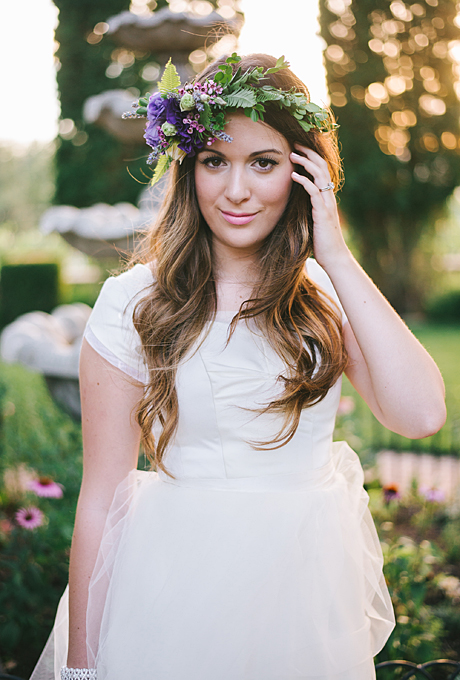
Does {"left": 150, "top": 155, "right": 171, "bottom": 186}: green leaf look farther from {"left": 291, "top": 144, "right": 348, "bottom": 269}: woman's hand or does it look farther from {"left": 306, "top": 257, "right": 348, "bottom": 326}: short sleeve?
{"left": 306, "top": 257, "right": 348, "bottom": 326}: short sleeve

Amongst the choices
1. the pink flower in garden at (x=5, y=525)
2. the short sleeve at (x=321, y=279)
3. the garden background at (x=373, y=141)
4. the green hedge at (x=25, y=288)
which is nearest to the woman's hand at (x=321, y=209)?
the short sleeve at (x=321, y=279)

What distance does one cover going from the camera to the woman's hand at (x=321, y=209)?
4.65 ft

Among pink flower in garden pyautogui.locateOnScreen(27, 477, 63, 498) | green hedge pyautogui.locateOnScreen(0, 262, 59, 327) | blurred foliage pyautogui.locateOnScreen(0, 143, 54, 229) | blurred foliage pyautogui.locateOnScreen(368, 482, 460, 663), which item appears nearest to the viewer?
blurred foliage pyautogui.locateOnScreen(368, 482, 460, 663)

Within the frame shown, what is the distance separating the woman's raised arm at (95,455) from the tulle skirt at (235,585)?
31 mm

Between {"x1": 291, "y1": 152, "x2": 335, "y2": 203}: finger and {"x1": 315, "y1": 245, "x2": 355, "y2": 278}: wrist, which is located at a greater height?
{"x1": 291, "y1": 152, "x2": 335, "y2": 203}: finger

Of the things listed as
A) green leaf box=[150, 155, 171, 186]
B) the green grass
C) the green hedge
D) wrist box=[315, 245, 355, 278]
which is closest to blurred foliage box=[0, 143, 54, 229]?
the green hedge

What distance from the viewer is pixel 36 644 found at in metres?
2.36

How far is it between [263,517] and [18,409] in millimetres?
4753

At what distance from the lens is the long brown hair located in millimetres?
1420

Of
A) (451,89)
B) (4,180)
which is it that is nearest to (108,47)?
(451,89)

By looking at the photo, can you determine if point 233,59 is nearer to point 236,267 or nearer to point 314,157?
point 314,157

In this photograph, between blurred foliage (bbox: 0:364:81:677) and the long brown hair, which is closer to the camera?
the long brown hair

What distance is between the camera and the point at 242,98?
1.36 meters

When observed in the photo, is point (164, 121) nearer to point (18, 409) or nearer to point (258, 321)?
point (258, 321)
